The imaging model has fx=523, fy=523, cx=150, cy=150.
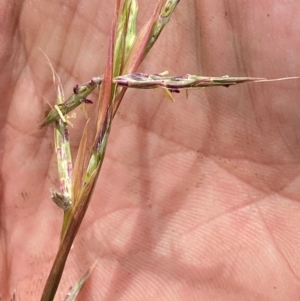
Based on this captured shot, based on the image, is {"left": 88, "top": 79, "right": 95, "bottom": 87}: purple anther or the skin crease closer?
{"left": 88, "top": 79, "right": 95, "bottom": 87}: purple anther

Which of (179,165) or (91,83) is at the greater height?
(91,83)

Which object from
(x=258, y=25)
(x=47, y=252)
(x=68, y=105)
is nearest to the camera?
(x=68, y=105)

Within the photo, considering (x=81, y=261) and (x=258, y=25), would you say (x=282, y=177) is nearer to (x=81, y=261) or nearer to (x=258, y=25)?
(x=258, y=25)

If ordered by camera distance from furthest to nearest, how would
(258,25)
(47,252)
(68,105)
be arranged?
(47,252) < (258,25) < (68,105)

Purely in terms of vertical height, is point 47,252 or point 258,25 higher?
point 258,25

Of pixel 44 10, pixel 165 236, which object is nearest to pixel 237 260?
pixel 165 236

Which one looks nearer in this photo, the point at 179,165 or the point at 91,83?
the point at 91,83

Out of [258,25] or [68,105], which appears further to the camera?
[258,25]

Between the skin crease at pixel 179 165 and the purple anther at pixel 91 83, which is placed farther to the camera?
the skin crease at pixel 179 165
